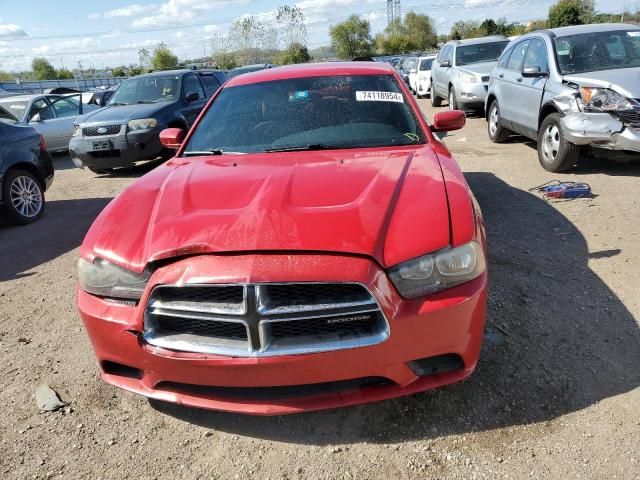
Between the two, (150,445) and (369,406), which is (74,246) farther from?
(369,406)

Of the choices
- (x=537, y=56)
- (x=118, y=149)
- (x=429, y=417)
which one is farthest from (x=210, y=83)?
(x=429, y=417)

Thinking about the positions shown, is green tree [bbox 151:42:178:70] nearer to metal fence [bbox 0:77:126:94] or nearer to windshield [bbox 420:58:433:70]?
metal fence [bbox 0:77:126:94]

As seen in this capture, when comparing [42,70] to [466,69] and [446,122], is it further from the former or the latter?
[446,122]

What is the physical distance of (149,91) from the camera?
1014 cm

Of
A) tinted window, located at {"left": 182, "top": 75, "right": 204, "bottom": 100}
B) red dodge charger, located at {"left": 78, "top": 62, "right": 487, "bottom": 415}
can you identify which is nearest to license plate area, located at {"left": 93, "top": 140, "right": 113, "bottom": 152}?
tinted window, located at {"left": 182, "top": 75, "right": 204, "bottom": 100}

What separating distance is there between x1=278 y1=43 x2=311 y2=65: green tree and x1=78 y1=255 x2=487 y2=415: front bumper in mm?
59648

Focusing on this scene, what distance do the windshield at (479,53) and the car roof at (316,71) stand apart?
9.94m

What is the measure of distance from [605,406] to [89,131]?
9079 mm

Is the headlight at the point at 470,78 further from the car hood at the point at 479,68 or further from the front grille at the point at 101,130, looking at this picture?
the front grille at the point at 101,130

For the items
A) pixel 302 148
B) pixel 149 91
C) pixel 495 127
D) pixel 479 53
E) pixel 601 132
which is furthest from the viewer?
pixel 479 53

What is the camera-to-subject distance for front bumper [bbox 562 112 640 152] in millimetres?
5871

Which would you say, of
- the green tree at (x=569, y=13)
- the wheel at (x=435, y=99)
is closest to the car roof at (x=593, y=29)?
the wheel at (x=435, y=99)

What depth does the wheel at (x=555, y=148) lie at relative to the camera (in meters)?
6.48

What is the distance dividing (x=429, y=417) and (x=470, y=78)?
36.7ft
